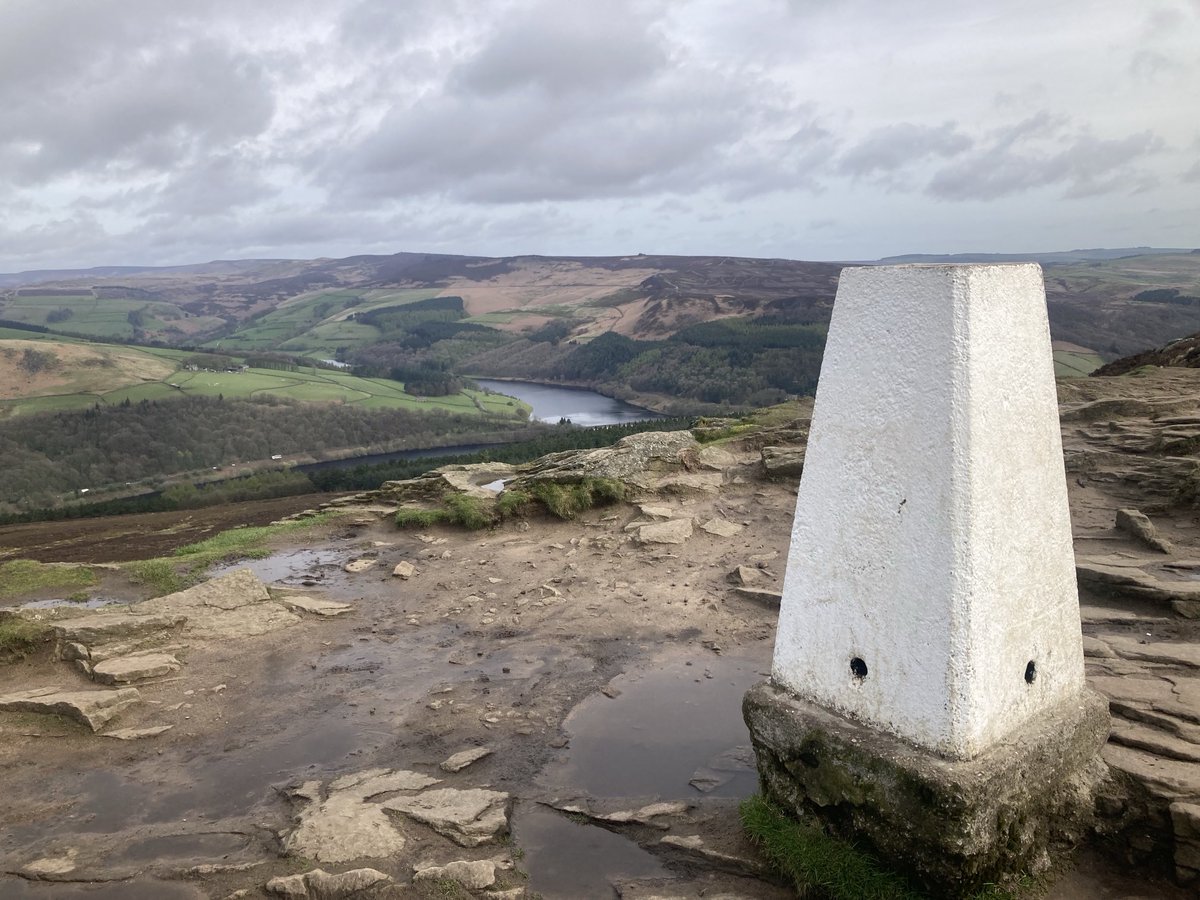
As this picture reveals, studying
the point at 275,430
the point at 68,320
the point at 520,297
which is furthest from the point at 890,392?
the point at 68,320

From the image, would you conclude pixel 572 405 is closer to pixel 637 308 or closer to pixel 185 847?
pixel 637 308

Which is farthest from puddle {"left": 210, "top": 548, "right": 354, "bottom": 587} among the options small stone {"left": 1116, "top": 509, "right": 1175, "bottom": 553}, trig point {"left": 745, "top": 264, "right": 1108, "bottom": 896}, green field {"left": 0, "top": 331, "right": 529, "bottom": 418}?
green field {"left": 0, "top": 331, "right": 529, "bottom": 418}

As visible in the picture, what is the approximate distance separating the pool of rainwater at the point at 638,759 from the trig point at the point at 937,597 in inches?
56.4

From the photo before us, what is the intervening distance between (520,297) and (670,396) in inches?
3950

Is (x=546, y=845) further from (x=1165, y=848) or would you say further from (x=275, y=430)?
(x=275, y=430)

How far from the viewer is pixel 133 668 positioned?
9711 millimetres

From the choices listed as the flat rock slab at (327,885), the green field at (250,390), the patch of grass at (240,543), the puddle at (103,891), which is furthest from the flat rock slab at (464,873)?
the green field at (250,390)

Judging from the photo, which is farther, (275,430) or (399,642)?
(275,430)

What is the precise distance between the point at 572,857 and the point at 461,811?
1129 millimetres

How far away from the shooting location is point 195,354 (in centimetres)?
9500

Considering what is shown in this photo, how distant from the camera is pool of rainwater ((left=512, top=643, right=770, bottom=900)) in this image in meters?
6.24

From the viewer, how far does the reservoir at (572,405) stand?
8288cm

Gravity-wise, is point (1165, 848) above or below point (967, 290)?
below

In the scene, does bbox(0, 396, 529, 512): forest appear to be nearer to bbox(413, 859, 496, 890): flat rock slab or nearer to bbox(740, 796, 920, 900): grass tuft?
bbox(413, 859, 496, 890): flat rock slab
